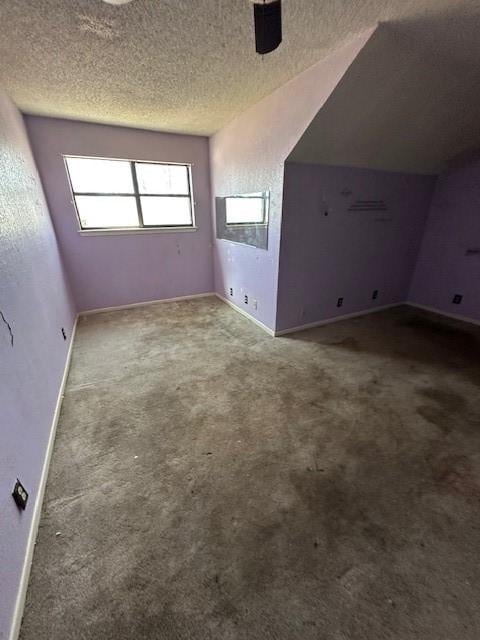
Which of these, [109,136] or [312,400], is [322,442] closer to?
[312,400]

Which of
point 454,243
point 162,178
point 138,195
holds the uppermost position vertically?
point 162,178

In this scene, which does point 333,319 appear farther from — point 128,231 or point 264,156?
point 128,231

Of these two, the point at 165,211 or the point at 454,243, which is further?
the point at 165,211

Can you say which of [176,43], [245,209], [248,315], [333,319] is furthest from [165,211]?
[333,319]

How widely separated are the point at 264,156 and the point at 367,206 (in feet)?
4.69

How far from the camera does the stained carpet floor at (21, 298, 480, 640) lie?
101 cm

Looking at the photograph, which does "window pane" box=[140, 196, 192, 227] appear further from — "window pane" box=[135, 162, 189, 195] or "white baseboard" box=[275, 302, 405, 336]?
"white baseboard" box=[275, 302, 405, 336]

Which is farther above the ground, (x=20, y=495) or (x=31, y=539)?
(x=20, y=495)

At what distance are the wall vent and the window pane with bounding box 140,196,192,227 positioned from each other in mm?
2482

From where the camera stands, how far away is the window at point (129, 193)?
351 centimetres

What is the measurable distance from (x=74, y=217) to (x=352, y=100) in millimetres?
3438

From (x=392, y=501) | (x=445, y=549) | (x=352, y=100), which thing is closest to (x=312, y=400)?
(x=392, y=501)

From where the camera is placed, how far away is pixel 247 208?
3.30 metres

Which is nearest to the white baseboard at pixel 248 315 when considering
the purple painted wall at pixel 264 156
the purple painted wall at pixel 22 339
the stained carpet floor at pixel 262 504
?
the purple painted wall at pixel 264 156
